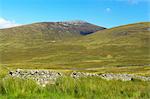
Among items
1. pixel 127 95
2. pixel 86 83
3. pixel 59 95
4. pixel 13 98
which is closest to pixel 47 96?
pixel 59 95

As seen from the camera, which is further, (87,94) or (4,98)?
(87,94)

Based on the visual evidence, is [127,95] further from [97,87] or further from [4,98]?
[4,98]

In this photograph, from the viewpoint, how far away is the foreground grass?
1394 cm

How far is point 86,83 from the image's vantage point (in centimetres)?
1562

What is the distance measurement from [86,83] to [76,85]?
0.52 metres

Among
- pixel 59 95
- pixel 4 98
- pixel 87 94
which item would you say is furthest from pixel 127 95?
pixel 4 98

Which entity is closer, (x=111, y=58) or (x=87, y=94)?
(x=87, y=94)

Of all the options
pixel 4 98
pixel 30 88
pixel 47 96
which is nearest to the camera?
pixel 4 98

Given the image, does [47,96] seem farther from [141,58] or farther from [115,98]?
[141,58]

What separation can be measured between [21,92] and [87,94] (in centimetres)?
287

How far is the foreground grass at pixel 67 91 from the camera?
45.7 ft

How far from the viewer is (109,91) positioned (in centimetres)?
1499

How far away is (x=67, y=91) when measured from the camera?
49.6 ft

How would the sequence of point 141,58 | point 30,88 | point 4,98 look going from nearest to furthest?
point 4,98
point 30,88
point 141,58
